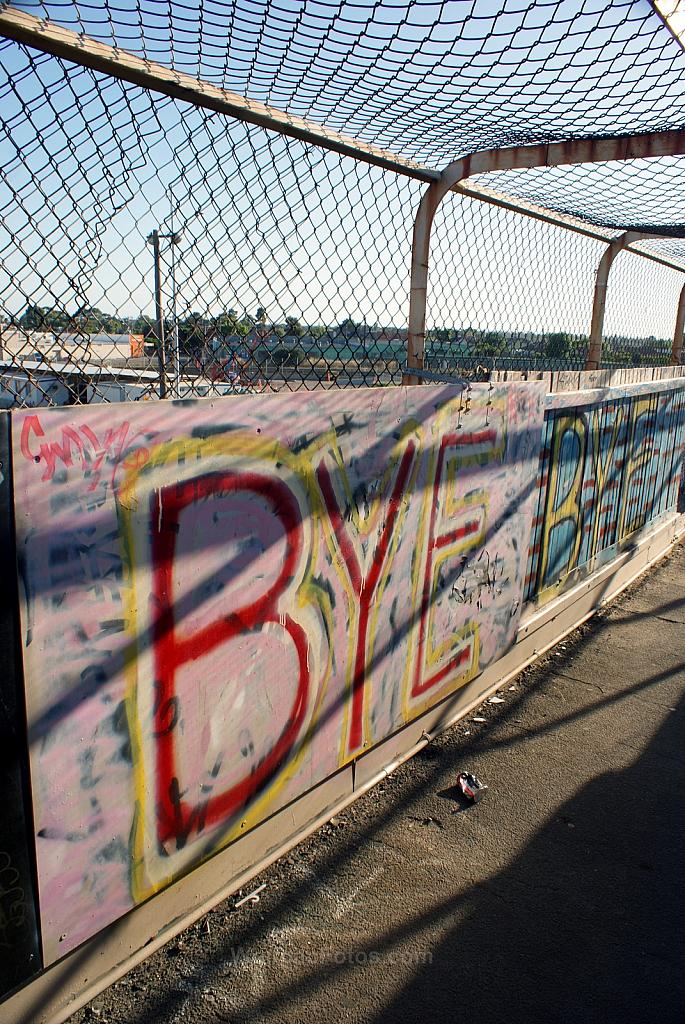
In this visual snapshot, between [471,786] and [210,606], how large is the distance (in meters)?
1.76

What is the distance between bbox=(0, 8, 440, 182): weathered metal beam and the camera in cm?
184

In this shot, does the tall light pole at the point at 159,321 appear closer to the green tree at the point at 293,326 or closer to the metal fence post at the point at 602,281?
the green tree at the point at 293,326

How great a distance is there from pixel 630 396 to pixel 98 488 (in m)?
4.81

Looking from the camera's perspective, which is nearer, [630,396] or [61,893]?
[61,893]

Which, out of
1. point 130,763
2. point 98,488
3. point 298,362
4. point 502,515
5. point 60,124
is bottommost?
point 130,763

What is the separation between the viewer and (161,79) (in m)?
2.09

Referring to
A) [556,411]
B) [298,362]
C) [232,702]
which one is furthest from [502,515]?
[232,702]

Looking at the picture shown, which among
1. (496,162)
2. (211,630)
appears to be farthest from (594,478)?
(211,630)

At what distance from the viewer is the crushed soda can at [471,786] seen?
11.0 feet

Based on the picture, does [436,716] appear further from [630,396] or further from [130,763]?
[630,396]

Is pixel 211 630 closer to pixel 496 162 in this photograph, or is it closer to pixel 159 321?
pixel 159 321

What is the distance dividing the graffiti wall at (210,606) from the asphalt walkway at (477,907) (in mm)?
291

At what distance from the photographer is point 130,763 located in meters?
2.15

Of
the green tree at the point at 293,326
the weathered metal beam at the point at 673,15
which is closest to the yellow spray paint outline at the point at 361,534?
the green tree at the point at 293,326
